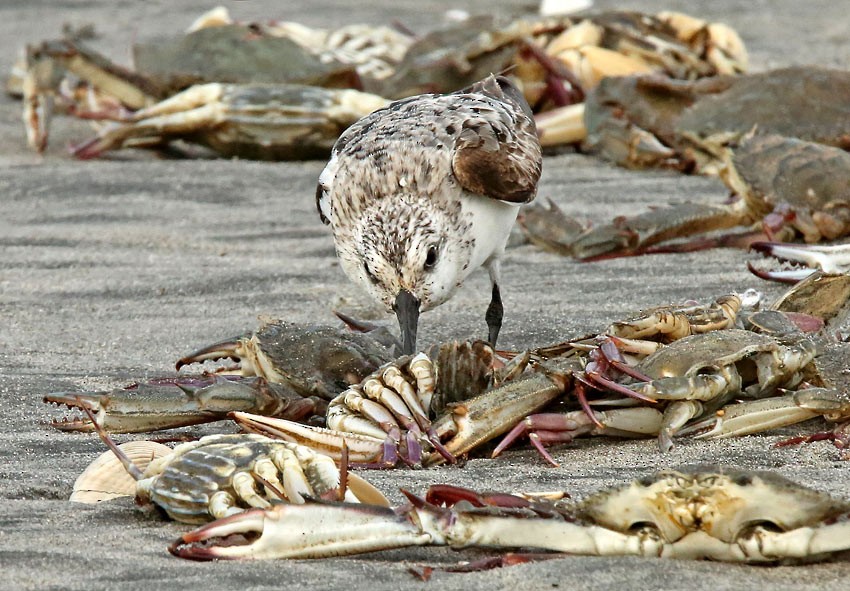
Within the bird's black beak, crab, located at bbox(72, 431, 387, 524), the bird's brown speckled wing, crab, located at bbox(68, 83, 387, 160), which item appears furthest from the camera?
crab, located at bbox(68, 83, 387, 160)

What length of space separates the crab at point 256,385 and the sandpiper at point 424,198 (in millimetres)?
239

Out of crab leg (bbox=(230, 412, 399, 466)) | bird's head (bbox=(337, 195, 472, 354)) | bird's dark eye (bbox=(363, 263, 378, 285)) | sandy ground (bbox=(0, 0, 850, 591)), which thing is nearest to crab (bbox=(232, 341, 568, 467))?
crab leg (bbox=(230, 412, 399, 466))

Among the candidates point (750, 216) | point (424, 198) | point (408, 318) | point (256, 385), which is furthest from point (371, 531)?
point (750, 216)

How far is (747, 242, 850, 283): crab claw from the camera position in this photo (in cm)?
538

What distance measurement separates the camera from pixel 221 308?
611 centimetres

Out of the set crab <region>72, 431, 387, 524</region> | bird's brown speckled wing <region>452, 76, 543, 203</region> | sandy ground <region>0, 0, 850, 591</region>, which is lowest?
sandy ground <region>0, 0, 850, 591</region>

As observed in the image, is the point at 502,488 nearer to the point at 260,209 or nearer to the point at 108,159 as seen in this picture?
the point at 260,209

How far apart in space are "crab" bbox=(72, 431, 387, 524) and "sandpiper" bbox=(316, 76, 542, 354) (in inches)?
53.7

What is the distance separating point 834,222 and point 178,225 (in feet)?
10.5

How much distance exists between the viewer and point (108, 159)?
9.13 metres

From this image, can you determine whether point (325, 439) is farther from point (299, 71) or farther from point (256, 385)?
point (299, 71)

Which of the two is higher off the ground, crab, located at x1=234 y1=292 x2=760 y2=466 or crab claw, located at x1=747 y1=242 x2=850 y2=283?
crab, located at x1=234 y1=292 x2=760 y2=466

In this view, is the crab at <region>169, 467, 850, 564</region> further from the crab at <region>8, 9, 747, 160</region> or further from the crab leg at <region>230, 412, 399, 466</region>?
the crab at <region>8, 9, 747, 160</region>

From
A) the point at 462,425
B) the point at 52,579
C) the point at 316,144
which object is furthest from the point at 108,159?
the point at 52,579
